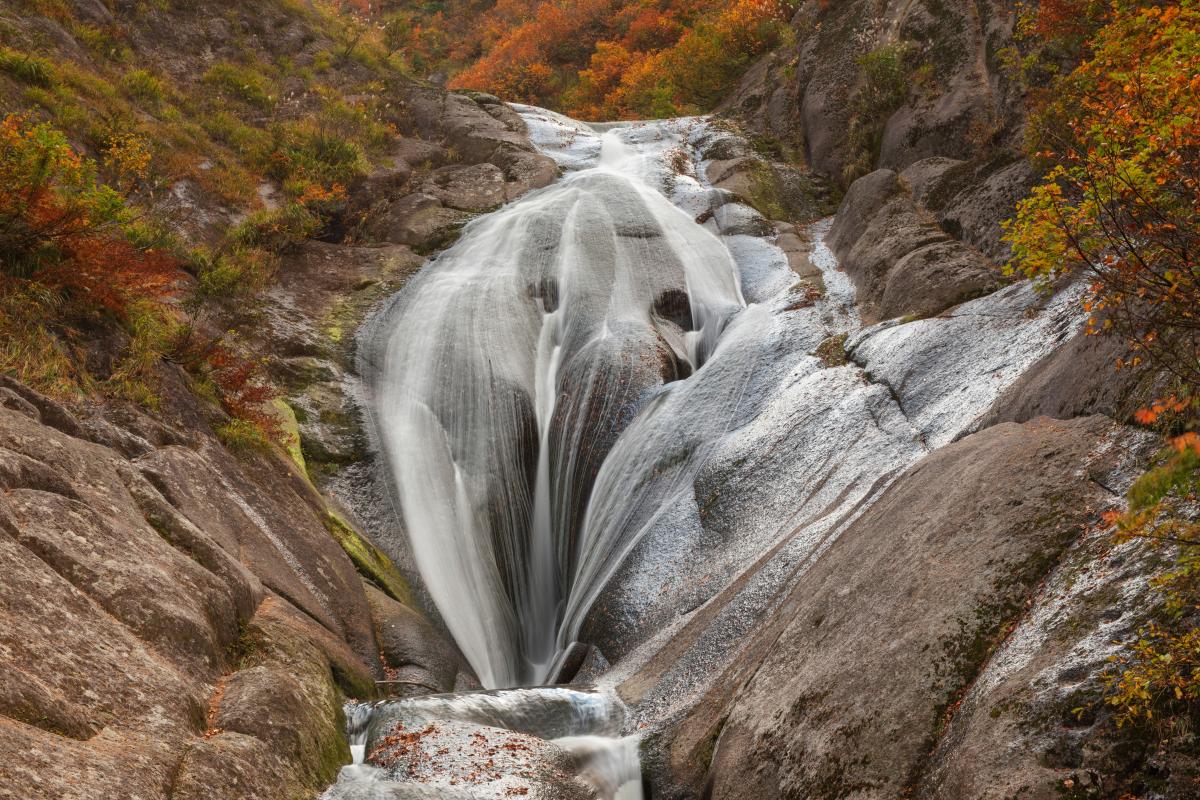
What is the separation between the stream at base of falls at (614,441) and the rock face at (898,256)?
545 mm

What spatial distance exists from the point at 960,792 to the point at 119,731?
4893 mm

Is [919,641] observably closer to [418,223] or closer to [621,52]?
[418,223]

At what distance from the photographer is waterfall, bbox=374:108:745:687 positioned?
1160 centimetres

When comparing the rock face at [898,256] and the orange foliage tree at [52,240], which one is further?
the rock face at [898,256]

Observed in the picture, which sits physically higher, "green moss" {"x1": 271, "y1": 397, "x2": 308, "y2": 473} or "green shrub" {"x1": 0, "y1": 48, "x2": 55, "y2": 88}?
"green shrub" {"x1": 0, "y1": 48, "x2": 55, "y2": 88}

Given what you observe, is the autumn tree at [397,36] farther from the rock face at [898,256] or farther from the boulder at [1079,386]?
the boulder at [1079,386]

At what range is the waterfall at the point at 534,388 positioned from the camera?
1160 centimetres

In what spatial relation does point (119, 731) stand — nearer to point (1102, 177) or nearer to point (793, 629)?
point (793, 629)

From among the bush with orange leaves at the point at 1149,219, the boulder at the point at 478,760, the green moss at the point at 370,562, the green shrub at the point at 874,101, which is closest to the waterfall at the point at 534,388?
the green moss at the point at 370,562

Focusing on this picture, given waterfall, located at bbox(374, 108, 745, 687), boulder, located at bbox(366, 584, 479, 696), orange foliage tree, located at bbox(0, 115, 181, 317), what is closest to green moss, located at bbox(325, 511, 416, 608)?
boulder, located at bbox(366, 584, 479, 696)

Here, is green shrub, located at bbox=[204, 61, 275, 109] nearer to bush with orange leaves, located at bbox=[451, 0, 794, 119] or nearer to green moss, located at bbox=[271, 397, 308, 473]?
green moss, located at bbox=[271, 397, 308, 473]

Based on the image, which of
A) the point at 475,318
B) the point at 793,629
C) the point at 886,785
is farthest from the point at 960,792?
the point at 475,318

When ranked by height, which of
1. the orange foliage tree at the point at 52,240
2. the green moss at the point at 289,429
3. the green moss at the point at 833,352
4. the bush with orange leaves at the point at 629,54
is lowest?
the green moss at the point at 833,352

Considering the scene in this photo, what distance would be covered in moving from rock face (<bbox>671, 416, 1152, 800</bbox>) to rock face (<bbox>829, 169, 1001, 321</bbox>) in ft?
17.0
